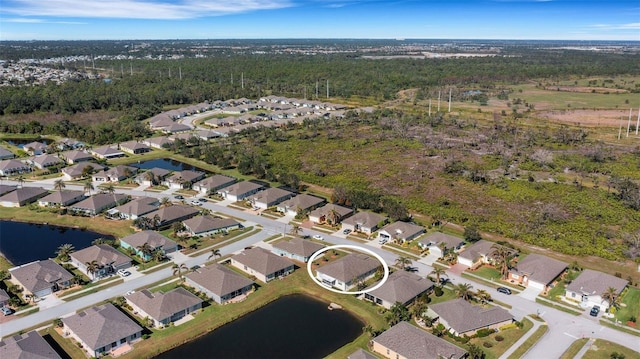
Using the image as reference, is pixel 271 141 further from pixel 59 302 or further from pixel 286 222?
pixel 59 302

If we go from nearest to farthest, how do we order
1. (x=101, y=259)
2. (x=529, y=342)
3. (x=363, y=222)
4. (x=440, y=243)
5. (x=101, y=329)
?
1. (x=101, y=329)
2. (x=529, y=342)
3. (x=101, y=259)
4. (x=440, y=243)
5. (x=363, y=222)

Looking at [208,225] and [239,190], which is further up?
[239,190]

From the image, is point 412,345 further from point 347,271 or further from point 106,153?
point 106,153

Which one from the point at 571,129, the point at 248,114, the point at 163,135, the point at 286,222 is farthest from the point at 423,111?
the point at 286,222

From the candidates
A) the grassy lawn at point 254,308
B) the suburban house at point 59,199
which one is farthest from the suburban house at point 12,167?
the grassy lawn at point 254,308

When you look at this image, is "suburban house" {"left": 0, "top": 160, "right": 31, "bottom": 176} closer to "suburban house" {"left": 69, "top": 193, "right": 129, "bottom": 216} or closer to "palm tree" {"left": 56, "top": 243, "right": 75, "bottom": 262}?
"suburban house" {"left": 69, "top": 193, "right": 129, "bottom": 216}

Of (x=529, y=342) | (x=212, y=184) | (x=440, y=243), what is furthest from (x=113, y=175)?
(x=529, y=342)

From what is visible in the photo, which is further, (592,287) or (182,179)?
(182,179)
